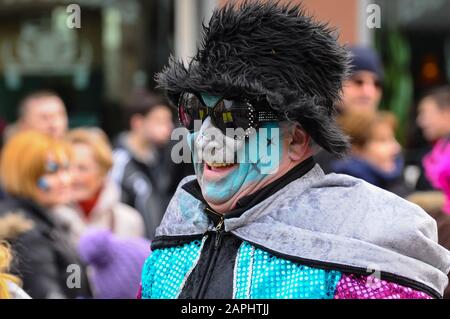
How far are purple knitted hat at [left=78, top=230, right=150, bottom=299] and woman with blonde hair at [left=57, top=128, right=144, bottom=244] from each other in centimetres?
109

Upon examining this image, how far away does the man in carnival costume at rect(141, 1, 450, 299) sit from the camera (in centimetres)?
235

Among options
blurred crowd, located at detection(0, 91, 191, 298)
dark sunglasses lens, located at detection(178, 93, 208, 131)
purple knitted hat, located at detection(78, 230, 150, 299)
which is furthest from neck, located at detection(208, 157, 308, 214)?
purple knitted hat, located at detection(78, 230, 150, 299)

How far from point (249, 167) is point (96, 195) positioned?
11.0ft

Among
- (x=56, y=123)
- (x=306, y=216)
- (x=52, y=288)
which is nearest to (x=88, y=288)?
(x=52, y=288)

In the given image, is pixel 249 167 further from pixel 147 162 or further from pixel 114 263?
pixel 147 162

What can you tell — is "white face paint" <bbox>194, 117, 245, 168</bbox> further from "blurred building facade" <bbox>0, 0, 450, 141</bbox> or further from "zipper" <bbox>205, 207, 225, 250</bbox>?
"blurred building facade" <bbox>0, 0, 450, 141</bbox>

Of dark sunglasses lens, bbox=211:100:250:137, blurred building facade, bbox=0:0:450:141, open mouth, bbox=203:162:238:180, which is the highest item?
blurred building facade, bbox=0:0:450:141

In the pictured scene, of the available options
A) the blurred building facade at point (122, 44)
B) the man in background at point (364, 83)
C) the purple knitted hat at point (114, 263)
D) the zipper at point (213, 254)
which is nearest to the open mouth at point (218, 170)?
the zipper at point (213, 254)

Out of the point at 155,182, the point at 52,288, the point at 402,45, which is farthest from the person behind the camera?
the point at 402,45

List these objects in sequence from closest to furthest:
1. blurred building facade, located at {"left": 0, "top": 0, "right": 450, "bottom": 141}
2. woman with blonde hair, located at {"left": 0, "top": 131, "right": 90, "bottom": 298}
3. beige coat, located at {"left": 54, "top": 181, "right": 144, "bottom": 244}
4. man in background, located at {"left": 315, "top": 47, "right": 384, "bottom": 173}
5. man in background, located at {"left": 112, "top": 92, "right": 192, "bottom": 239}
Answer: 1. woman with blonde hair, located at {"left": 0, "top": 131, "right": 90, "bottom": 298}
2. beige coat, located at {"left": 54, "top": 181, "right": 144, "bottom": 244}
3. man in background, located at {"left": 315, "top": 47, "right": 384, "bottom": 173}
4. man in background, located at {"left": 112, "top": 92, "right": 192, "bottom": 239}
5. blurred building facade, located at {"left": 0, "top": 0, "right": 450, "bottom": 141}

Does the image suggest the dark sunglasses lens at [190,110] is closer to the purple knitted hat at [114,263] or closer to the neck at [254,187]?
the neck at [254,187]

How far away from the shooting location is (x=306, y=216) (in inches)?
96.0
